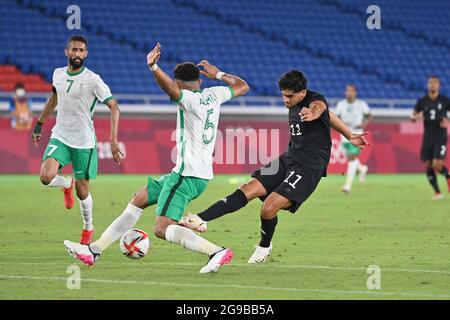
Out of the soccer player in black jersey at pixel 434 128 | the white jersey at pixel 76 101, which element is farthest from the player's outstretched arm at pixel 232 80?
the soccer player in black jersey at pixel 434 128

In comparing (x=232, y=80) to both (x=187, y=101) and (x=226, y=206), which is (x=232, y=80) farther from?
(x=226, y=206)

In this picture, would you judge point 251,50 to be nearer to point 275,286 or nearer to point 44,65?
point 44,65

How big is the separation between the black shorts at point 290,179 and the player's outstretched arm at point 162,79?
162 centimetres

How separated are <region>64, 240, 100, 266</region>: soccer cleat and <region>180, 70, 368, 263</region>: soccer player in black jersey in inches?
51.4

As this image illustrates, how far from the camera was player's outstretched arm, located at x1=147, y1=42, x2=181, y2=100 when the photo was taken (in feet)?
30.5

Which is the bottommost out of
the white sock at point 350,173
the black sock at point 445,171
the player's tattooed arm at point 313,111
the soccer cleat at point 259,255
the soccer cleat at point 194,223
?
the white sock at point 350,173

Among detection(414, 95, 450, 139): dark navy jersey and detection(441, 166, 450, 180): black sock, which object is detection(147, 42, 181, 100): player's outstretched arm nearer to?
detection(414, 95, 450, 139): dark navy jersey

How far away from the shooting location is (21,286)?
8625 mm

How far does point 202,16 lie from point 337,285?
2832 cm

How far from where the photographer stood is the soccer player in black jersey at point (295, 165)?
10.3 meters

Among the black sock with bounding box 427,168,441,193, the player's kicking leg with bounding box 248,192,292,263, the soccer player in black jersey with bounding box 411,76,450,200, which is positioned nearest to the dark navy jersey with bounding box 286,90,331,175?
the player's kicking leg with bounding box 248,192,292,263

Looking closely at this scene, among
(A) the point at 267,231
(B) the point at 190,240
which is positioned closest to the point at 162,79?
(B) the point at 190,240

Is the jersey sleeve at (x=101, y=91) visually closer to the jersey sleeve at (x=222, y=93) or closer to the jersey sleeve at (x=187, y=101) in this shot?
the jersey sleeve at (x=222, y=93)

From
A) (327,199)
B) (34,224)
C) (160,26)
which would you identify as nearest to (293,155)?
(34,224)
